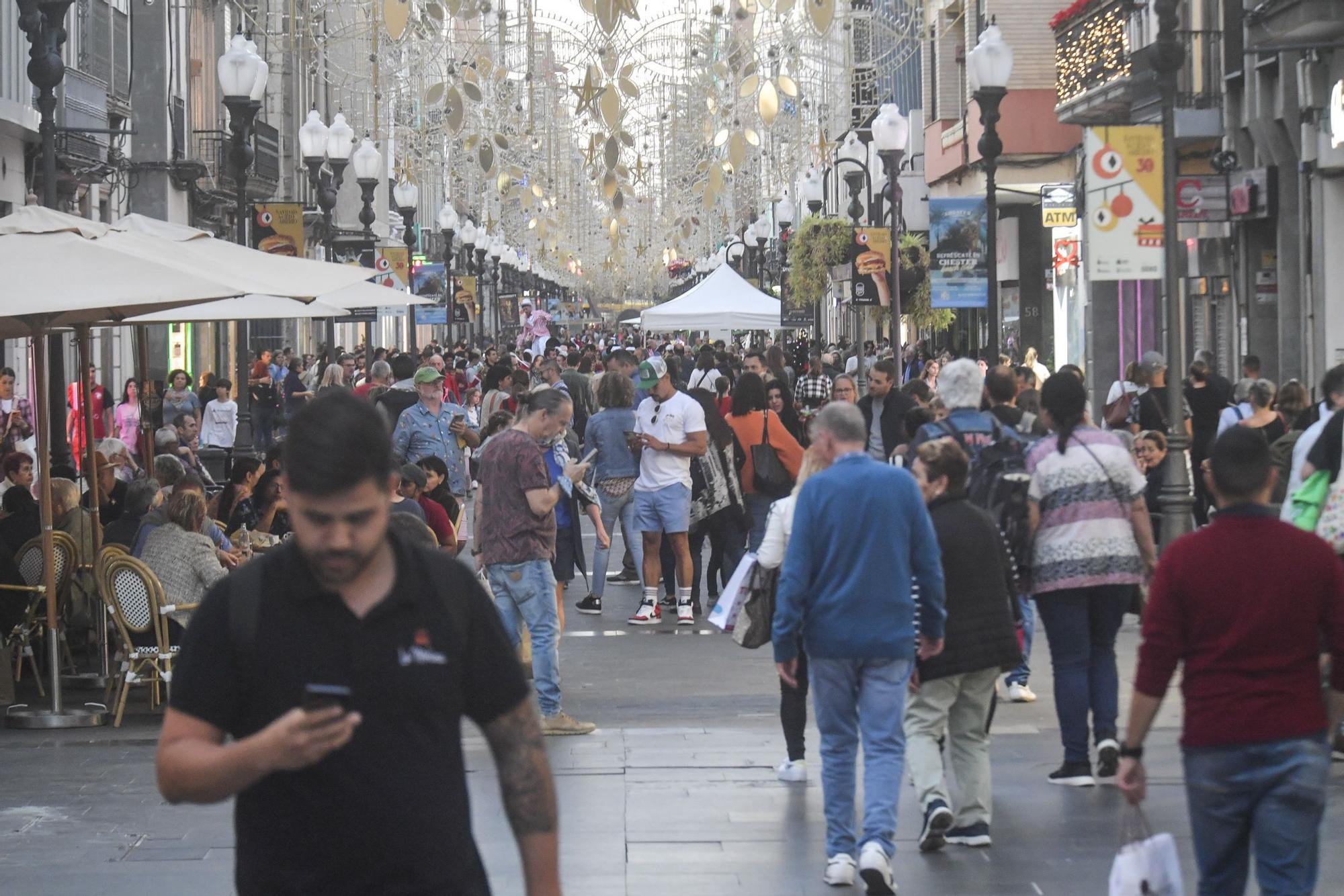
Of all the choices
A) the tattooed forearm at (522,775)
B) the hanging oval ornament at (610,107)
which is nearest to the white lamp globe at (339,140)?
the hanging oval ornament at (610,107)

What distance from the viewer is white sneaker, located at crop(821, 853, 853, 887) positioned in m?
7.19

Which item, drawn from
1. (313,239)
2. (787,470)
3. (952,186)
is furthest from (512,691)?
(313,239)

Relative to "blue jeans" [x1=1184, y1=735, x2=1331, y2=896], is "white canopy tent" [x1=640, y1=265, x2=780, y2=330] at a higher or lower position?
higher

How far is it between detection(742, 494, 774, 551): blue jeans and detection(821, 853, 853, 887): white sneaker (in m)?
7.85

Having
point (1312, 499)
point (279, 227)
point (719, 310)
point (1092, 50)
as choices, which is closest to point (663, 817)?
point (1312, 499)

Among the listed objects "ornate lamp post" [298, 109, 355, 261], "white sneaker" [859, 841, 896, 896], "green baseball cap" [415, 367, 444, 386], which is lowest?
"white sneaker" [859, 841, 896, 896]

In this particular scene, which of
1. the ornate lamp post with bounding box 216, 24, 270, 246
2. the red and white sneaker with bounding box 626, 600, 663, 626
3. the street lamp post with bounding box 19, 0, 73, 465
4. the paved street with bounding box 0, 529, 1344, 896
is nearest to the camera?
the paved street with bounding box 0, 529, 1344, 896

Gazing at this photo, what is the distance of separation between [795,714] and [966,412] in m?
1.65

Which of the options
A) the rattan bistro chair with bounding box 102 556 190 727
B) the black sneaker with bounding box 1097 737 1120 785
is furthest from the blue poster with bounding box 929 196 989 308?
the black sneaker with bounding box 1097 737 1120 785

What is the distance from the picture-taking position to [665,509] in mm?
15047

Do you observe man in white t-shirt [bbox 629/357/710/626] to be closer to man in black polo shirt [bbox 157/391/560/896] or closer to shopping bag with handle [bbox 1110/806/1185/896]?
shopping bag with handle [bbox 1110/806/1185/896]

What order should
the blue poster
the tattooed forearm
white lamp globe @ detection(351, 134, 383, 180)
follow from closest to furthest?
the tattooed forearm < the blue poster < white lamp globe @ detection(351, 134, 383, 180)

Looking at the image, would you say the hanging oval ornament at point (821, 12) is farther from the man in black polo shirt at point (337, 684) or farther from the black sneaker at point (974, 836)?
the man in black polo shirt at point (337, 684)

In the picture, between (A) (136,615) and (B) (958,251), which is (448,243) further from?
(A) (136,615)
